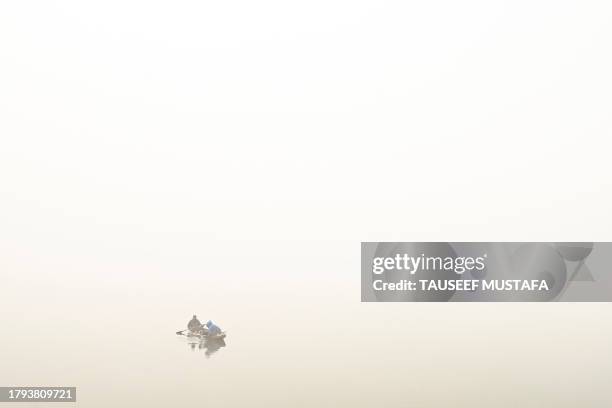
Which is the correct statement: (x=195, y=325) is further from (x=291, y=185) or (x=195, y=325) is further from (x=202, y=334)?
(x=291, y=185)

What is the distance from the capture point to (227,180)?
2383 mm

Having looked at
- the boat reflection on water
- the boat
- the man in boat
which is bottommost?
the boat reflection on water

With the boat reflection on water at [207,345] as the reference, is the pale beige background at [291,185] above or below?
above

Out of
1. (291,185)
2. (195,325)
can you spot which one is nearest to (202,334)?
(195,325)

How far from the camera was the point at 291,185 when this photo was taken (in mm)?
2391

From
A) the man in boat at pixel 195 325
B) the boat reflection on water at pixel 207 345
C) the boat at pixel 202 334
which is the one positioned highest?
the man in boat at pixel 195 325

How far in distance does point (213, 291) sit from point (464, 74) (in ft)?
5.01

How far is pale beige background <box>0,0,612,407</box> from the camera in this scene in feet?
7.77

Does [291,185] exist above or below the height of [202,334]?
above

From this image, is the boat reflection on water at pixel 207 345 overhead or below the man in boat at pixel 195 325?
below

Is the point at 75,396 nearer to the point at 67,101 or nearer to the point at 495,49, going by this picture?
the point at 67,101

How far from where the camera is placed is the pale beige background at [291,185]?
2.37 metres

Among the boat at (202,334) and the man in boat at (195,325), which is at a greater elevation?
the man in boat at (195,325)

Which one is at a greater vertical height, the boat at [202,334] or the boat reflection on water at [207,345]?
the boat at [202,334]
